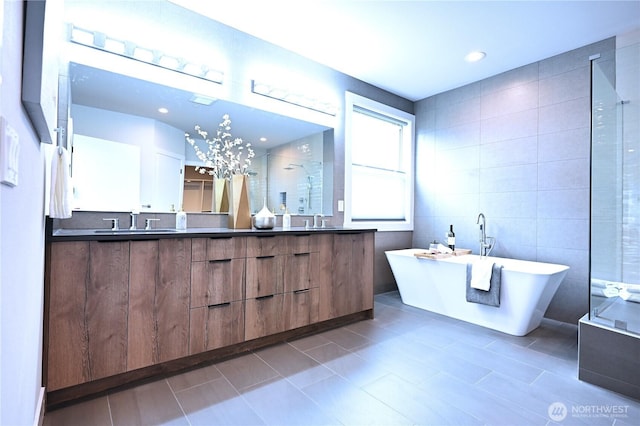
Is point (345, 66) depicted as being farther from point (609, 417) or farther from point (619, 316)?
point (609, 417)

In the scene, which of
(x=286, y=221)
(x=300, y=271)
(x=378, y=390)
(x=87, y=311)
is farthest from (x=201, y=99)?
(x=378, y=390)

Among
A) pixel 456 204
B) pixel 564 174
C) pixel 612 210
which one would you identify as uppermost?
pixel 564 174

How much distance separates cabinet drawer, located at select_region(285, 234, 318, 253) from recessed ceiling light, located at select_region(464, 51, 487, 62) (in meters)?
2.52

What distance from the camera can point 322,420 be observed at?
1.54m

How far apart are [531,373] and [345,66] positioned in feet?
10.8

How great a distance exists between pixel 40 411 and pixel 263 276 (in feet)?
4.35

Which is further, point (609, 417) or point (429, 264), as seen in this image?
point (429, 264)

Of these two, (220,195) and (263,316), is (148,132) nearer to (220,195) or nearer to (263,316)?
(220,195)

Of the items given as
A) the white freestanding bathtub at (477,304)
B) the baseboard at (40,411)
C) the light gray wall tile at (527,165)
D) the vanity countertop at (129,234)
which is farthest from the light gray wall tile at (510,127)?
the baseboard at (40,411)

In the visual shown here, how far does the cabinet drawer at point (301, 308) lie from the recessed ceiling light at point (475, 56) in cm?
287

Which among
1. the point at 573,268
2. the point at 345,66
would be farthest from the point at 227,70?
the point at 573,268

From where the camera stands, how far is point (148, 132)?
2.30 m

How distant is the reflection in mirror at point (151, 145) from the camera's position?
2.06 metres

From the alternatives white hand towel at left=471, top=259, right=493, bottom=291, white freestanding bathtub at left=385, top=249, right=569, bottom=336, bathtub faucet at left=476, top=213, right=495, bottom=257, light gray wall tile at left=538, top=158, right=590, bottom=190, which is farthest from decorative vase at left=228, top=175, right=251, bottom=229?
light gray wall tile at left=538, top=158, right=590, bottom=190
